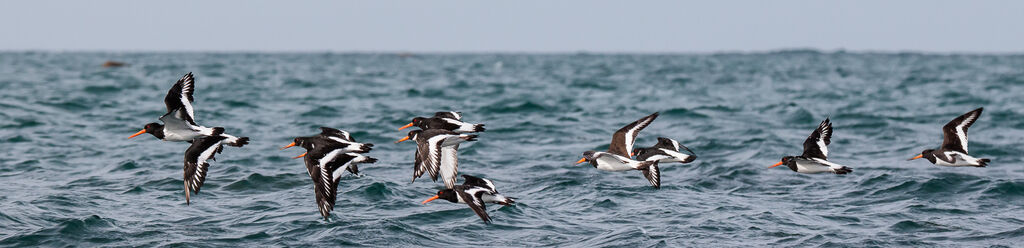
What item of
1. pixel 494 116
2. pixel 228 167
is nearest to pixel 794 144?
pixel 494 116

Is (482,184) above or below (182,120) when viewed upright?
below

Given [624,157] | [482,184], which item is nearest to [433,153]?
[482,184]

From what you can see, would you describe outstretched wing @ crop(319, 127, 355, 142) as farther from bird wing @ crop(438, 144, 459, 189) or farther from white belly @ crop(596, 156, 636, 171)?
white belly @ crop(596, 156, 636, 171)

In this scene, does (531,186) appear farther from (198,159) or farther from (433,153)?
(198,159)

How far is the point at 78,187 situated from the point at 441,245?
816 centimetres

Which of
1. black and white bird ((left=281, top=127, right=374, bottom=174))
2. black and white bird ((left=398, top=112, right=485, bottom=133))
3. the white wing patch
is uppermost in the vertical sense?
the white wing patch

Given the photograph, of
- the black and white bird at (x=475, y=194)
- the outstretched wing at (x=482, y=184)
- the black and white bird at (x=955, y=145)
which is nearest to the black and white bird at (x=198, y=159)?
the black and white bird at (x=475, y=194)

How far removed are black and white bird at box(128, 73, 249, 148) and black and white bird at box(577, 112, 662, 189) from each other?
5155 millimetres

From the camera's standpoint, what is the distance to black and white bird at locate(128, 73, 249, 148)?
14016 millimetres

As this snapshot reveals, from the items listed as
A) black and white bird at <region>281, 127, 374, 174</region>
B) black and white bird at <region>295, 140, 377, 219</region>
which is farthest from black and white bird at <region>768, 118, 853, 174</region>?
black and white bird at <region>295, 140, 377, 219</region>

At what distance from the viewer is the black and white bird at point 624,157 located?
14492mm

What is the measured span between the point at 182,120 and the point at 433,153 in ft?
12.1

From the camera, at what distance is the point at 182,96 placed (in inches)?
557

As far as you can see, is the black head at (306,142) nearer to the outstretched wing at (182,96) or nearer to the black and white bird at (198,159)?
the black and white bird at (198,159)
